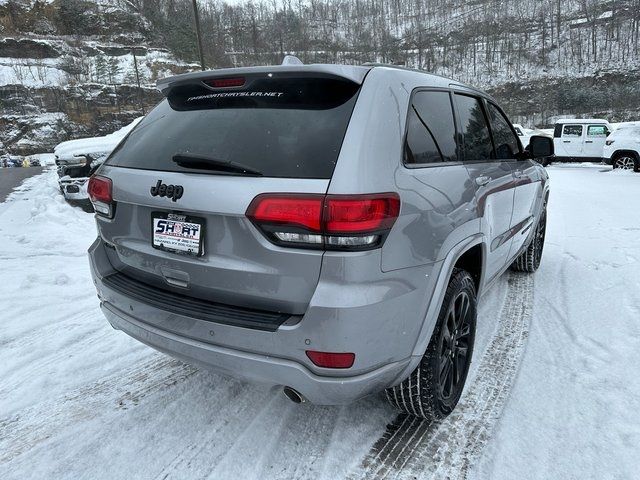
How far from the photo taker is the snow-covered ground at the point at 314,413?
203cm

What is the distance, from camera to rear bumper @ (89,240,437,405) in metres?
1.66

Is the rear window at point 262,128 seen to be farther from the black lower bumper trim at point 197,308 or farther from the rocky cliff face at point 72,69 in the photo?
the rocky cliff face at point 72,69

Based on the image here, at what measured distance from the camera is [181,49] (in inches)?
2549

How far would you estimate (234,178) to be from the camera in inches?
71.0

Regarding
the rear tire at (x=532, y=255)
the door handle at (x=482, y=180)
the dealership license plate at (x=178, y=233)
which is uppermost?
the door handle at (x=482, y=180)

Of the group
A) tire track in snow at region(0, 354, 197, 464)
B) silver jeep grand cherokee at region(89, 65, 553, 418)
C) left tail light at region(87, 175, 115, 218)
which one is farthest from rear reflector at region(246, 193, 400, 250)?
tire track in snow at region(0, 354, 197, 464)

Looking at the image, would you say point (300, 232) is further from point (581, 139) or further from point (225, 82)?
point (581, 139)

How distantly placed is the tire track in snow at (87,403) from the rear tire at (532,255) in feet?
11.2

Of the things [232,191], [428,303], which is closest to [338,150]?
[232,191]

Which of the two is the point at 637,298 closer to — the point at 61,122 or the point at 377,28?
the point at 61,122

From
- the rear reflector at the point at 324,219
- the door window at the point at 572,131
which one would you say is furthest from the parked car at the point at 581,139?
the rear reflector at the point at 324,219

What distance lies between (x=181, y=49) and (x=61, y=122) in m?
21.2

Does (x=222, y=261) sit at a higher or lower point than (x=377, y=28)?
lower

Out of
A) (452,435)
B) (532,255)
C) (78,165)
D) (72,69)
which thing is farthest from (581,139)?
(72,69)
